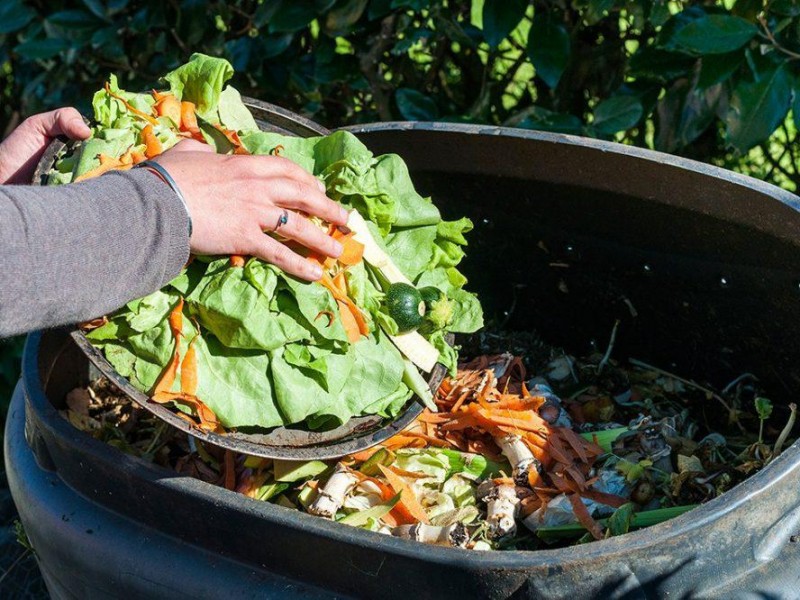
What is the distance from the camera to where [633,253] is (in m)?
2.61

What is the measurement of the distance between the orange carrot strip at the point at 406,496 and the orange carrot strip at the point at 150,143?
2.75 feet

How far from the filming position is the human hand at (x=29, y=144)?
220cm

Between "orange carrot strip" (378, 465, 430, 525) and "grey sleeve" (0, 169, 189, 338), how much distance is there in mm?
757

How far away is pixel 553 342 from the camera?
2.96 m

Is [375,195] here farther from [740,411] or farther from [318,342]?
[740,411]

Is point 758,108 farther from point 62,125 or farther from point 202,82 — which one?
point 62,125

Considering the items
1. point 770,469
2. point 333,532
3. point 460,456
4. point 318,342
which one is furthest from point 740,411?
point 333,532

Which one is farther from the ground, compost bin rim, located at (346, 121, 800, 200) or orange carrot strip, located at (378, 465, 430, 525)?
compost bin rim, located at (346, 121, 800, 200)

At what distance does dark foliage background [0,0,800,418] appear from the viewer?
A: 2803 mm

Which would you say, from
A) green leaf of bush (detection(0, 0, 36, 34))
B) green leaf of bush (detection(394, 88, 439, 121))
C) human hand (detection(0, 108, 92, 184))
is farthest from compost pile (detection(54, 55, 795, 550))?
green leaf of bush (detection(0, 0, 36, 34))

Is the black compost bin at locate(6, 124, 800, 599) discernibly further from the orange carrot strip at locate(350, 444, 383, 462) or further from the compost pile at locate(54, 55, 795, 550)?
the orange carrot strip at locate(350, 444, 383, 462)

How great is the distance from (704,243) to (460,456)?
771mm

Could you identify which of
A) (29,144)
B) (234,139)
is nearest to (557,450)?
(234,139)

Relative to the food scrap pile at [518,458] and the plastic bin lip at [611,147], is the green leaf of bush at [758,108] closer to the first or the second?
the plastic bin lip at [611,147]
